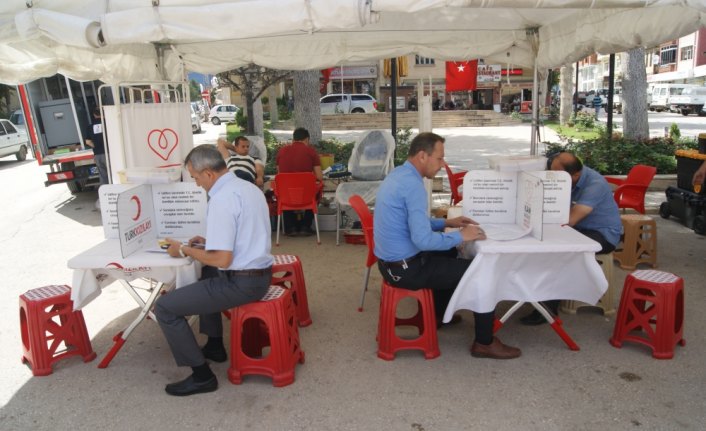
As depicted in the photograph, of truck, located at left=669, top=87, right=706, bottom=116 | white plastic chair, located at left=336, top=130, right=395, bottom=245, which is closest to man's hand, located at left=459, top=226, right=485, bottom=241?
white plastic chair, located at left=336, top=130, right=395, bottom=245

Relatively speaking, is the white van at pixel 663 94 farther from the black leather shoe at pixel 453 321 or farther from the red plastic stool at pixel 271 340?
the red plastic stool at pixel 271 340

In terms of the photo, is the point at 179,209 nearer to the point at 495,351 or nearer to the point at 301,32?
the point at 495,351

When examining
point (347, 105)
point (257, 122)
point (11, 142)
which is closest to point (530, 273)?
point (257, 122)

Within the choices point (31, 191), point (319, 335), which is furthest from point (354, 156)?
point (31, 191)

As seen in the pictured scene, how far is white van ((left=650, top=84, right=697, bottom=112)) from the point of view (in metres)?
34.7

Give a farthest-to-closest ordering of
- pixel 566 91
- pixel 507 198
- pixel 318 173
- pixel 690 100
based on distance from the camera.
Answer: pixel 690 100 → pixel 566 91 → pixel 318 173 → pixel 507 198

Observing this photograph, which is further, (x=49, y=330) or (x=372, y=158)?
(x=372, y=158)

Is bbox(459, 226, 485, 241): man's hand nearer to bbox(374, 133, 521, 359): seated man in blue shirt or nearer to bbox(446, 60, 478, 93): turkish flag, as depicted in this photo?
bbox(374, 133, 521, 359): seated man in blue shirt

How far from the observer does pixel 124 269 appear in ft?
11.7

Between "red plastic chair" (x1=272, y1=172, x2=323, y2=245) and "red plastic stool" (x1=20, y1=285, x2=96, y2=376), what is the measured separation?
122 inches

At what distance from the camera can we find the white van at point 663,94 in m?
34.7

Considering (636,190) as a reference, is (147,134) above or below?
above

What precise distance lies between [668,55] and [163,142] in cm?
5532

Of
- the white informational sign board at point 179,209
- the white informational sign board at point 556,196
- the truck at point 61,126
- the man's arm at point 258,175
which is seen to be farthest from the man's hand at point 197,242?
the truck at point 61,126
